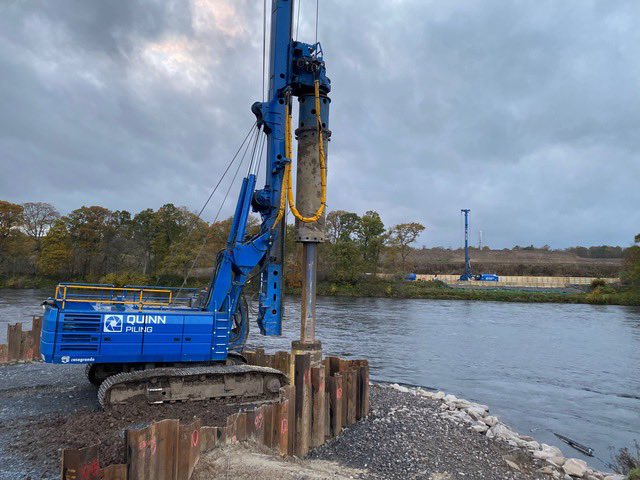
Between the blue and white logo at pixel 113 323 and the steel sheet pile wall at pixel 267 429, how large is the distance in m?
3.45

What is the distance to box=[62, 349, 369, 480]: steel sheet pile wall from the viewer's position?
4633 millimetres

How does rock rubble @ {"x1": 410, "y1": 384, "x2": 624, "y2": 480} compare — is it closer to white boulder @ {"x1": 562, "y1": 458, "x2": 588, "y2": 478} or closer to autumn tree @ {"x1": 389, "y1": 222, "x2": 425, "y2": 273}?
white boulder @ {"x1": 562, "y1": 458, "x2": 588, "y2": 478}

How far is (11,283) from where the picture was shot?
57812mm

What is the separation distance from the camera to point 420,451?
801 cm

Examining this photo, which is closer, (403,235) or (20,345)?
(20,345)

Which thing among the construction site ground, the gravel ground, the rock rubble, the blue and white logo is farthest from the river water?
the blue and white logo

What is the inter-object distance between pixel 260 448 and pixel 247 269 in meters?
4.50

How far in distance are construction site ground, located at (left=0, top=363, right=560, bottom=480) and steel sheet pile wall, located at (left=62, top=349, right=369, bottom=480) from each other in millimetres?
229

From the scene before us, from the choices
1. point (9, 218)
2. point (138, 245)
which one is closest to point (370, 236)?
point (138, 245)

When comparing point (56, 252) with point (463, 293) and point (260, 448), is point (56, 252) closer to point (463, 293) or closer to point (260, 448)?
point (463, 293)

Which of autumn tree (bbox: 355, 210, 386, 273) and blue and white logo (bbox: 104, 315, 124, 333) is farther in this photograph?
autumn tree (bbox: 355, 210, 386, 273)

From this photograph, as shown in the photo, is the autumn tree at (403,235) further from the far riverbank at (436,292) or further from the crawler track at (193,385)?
the crawler track at (193,385)

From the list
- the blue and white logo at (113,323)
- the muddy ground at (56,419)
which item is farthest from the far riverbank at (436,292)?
the blue and white logo at (113,323)

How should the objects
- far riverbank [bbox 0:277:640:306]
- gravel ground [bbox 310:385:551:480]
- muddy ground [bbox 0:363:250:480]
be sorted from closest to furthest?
1. muddy ground [bbox 0:363:250:480]
2. gravel ground [bbox 310:385:551:480]
3. far riverbank [bbox 0:277:640:306]
